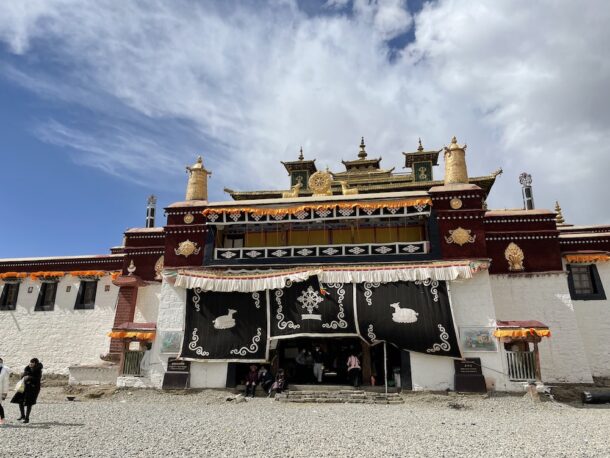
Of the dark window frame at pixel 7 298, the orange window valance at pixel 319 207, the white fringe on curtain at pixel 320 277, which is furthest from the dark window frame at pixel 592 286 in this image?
the dark window frame at pixel 7 298

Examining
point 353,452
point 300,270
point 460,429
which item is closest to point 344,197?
point 300,270

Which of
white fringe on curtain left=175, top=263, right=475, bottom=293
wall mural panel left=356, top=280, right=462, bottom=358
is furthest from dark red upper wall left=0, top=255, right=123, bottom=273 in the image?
wall mural panel left=356, top=280, right=462, bottom=358

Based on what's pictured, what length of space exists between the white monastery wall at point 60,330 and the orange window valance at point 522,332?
15.7 meters

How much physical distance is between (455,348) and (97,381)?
1267cm

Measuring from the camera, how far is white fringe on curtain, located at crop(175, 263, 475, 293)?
14.4m

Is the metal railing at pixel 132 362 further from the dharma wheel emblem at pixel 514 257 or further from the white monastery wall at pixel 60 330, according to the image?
the dharma wheel emblem at pixel 514 257

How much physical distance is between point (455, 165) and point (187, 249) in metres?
10.4

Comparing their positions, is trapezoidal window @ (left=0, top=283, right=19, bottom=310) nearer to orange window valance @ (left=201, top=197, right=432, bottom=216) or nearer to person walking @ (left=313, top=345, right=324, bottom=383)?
orange window valance @ (left=201, top=197, right=432, bottom=216)

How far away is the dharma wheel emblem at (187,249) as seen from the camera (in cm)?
1645

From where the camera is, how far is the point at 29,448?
745 centimetres

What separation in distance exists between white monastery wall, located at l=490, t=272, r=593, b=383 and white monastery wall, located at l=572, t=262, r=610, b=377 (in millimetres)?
668

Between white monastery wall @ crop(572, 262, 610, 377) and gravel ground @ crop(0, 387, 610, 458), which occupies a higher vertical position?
white monastery wall @ crop(572, 262, 610, 377)

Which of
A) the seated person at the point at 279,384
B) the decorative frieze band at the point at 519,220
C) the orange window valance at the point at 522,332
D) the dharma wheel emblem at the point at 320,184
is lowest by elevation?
the seated person at the point at 279,384

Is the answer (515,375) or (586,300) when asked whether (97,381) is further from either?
(586,300)
